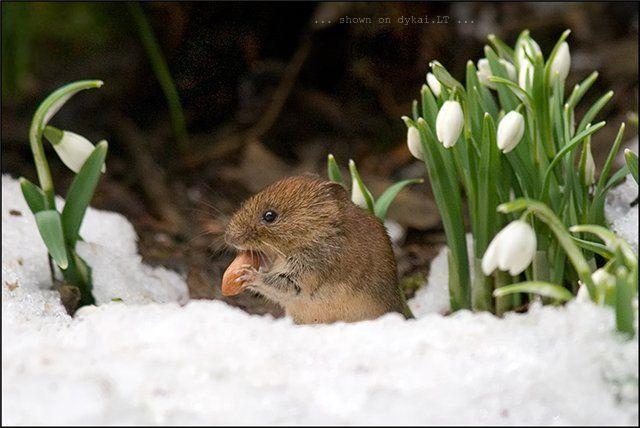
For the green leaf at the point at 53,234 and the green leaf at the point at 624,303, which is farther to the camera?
the green leaf at the point at 53,234

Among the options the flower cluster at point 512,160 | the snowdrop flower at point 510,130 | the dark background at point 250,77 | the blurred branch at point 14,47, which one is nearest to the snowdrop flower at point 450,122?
the flower cluster at point 512,160

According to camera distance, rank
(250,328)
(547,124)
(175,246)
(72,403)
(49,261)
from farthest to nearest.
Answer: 1. (175,246)
2. (49,261)
3. (547,124)
4. (250,328)
5. (72,403)

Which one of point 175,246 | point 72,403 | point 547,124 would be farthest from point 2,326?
point 175,246

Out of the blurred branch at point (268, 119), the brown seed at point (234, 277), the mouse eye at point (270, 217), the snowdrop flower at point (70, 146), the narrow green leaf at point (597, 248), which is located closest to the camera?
the narrow green leaf at point (597, 248)

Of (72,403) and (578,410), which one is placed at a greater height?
(578,410)

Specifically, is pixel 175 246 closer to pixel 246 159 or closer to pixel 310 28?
pixel 246 159

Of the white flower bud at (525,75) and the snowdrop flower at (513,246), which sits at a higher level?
the white flower bud at (525,75)

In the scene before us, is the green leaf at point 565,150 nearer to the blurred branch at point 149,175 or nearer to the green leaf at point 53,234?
the green leaf at point 53,234
